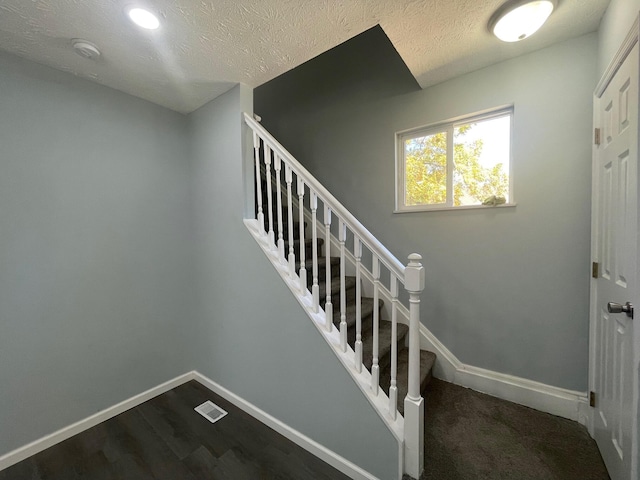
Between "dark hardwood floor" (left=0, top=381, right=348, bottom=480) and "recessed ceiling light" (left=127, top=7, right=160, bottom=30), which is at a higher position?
"recessed ceiling light" (left=127, top=7, right=160, bottom=30)

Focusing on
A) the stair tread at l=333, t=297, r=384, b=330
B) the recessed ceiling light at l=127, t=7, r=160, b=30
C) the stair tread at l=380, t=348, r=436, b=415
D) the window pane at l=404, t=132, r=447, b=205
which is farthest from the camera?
the window pane at l=404, t=132, r=447, b=205

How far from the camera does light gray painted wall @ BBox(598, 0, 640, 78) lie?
42.2 inches

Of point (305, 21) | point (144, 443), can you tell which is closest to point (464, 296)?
point (305, 21)

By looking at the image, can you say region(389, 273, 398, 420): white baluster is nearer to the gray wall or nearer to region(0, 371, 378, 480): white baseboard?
region(0, 371, 378, 480): white baseboard

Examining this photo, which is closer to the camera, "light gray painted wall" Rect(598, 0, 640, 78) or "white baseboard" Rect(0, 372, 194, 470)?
"light gray painted wall" Rect(598, 0, 640, 78)

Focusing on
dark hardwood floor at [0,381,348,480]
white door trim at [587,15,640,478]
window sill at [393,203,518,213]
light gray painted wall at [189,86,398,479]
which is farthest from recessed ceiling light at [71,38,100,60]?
white door trim at [587,15,640,478]

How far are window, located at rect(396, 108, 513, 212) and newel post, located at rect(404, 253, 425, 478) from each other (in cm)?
114

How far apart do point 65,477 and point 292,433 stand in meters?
1.29

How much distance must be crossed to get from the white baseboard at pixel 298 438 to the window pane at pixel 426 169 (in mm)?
1922

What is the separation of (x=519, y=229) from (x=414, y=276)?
119 cm

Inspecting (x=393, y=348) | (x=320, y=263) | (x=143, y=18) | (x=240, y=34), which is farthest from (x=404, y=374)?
(x=143, y=18)

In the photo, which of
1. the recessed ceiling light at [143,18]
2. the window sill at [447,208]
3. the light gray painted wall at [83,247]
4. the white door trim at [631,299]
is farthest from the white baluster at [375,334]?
the light gray painted wall at [83,247]

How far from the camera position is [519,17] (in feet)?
4.28

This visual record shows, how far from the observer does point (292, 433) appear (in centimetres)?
161
